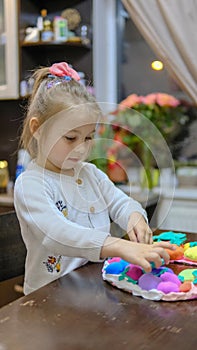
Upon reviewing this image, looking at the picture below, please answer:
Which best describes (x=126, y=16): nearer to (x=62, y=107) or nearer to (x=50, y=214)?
(x=62, y=107)

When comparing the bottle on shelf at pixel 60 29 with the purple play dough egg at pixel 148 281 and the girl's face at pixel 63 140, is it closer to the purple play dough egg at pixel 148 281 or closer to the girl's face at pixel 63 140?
the girl's face at pixel 63 140

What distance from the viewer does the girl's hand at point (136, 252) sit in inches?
36.4

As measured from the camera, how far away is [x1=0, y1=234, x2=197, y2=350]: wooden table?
0.69 metres

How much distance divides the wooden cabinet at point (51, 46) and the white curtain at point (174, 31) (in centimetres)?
89

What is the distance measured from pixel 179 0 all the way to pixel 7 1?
124cm

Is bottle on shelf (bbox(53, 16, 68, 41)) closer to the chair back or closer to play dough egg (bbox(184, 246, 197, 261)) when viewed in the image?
the chair back

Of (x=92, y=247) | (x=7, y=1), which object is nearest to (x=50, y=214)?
(x=92, y=247)

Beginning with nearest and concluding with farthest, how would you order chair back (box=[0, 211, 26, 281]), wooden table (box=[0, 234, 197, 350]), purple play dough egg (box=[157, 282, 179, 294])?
wooden table (box=[0, 234, 197, 350]) → purple play dough egg (box=[157, 282, 179, 294]) → chair back (box=[0, 211, 26, 281])

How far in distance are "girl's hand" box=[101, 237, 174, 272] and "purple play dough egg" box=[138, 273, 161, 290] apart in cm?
2

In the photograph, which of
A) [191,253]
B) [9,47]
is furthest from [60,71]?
[9,47]

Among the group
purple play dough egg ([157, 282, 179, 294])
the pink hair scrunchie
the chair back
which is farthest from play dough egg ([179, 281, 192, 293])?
the chair back

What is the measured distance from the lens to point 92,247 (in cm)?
100

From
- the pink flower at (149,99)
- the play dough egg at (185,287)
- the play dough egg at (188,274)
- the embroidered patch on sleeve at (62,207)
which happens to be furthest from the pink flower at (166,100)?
the play dough egg at (185,287)

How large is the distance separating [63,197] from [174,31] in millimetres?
1000
